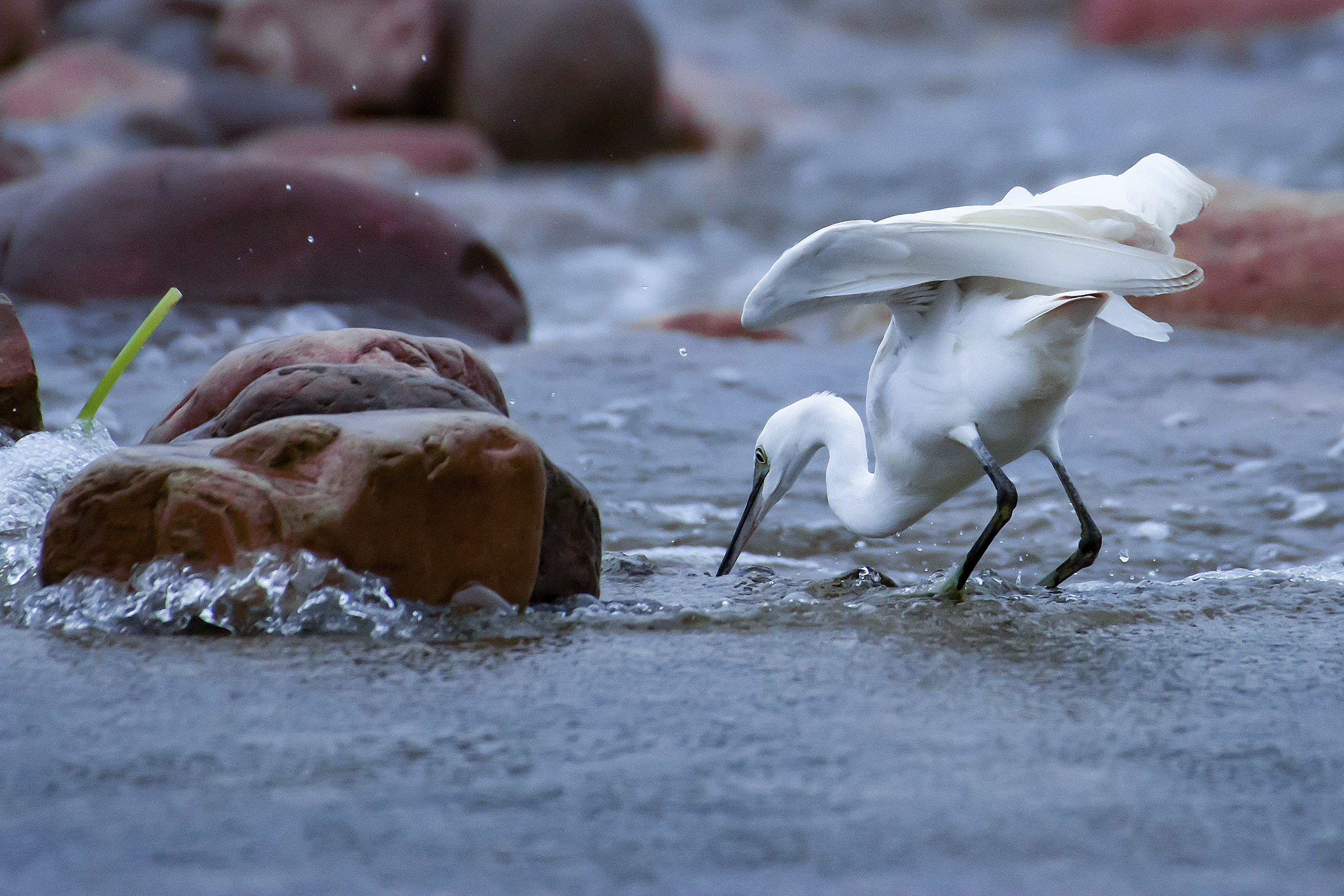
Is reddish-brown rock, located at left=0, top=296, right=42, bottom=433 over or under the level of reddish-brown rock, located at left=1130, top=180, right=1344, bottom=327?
under

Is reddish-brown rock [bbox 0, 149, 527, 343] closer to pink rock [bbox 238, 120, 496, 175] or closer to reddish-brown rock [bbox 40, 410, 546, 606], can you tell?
reddish-brown rock [bbox 40, 410, 546, 606]

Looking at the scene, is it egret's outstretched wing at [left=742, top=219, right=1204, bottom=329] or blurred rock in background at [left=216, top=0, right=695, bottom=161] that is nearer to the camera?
egret's outstretched wing at [left=742, top=219, right=1204, bottom=329]

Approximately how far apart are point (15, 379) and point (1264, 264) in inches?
209

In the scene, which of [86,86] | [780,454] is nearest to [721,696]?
[780,454]

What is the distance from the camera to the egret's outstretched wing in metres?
2.67

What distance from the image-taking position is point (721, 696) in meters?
2.13

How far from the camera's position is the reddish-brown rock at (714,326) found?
624cm

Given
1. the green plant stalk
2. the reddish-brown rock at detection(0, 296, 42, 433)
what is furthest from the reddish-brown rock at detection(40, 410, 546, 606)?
the reddish-brown rock at detection(0, 296, 42, 433)

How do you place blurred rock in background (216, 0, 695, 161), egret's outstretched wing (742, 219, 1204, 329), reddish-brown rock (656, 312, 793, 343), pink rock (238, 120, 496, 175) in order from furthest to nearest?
blurred rock in background (216, 0, 695, 161) → pink rock (238, 120, 496, 175) → reddish-brown rock (656, 312, 793, 343) → egret's outstretched wing (742, 219, 1204, 329)

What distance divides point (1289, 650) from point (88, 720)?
6.26 ft

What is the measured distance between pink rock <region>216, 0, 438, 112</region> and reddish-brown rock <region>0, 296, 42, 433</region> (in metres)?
8.84

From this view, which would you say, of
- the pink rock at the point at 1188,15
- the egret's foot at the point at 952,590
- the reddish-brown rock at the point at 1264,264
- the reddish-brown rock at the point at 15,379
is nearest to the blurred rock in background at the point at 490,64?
the reddish-brown rock at the point at 1264,264

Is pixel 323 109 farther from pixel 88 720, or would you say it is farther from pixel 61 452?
pixel 88 720

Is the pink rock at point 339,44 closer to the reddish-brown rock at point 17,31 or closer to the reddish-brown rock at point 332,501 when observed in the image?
the reddish-brown rock at point 17,31
